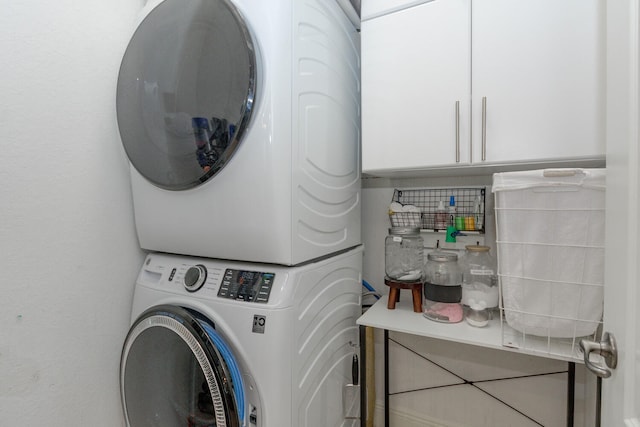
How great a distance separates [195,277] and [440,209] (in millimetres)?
1108

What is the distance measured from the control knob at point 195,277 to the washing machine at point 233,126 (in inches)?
2.2

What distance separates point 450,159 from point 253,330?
2.93 feet

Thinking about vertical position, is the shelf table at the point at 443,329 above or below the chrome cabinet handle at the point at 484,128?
below

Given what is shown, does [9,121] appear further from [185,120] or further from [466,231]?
[466,231]

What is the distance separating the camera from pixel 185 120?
0.92m

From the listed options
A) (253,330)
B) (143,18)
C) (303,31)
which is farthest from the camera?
(143,18)

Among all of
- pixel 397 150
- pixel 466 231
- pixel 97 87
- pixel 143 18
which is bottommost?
pixel 466 231

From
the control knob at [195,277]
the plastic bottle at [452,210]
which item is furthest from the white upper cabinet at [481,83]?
the control knob at [195,277]

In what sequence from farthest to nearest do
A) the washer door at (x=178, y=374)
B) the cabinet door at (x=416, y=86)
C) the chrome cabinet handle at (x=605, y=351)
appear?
the cabinet door at (x=416, y=86)
the washer door at (x=178, y=374)
the chrome cabinet handle at (x=605, y=351)

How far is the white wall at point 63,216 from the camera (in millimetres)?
869

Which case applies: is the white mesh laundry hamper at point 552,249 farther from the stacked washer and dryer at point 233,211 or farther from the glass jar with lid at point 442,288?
the stacked washer and dryer at point 233,211

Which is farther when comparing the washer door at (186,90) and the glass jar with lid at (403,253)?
the glass jar with lid at (403,253)

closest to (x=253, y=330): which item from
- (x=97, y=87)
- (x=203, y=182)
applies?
(x=203, y=182)

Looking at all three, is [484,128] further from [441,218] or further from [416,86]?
[441,218]
